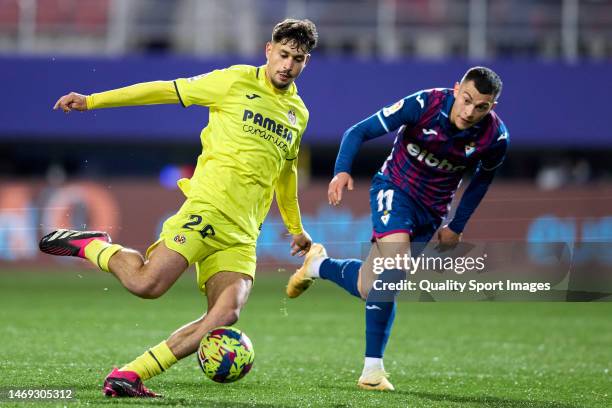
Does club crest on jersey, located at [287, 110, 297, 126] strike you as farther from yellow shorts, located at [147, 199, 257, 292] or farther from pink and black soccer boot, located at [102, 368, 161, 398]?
pink and black soccer boot, located at [102, 368, 161, 398]

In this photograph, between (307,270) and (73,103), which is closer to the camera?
(73,103)

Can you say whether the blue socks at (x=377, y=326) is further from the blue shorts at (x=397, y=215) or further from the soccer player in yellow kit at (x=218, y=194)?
the soccer player in yellow kit at (x=218, y=194)

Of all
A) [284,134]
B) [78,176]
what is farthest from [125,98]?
[78,176]

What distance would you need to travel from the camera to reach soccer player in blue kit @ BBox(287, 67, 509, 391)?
577 cm

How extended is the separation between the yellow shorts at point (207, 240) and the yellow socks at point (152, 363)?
50cm

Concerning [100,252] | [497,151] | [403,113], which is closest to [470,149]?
[497,151]

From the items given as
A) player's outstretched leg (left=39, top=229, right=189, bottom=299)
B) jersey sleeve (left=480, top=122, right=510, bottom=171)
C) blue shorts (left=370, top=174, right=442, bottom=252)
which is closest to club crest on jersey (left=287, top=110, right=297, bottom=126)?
blue shorts (left=370, top=174, right=442, bottom=252)

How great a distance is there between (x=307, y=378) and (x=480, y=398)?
1.17 meters

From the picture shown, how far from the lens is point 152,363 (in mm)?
5098

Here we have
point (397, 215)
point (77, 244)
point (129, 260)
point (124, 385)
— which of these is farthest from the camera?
point (397, 215)

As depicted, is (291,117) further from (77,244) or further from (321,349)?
(321,349)

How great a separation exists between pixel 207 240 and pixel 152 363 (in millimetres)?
713

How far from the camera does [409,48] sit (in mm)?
15977

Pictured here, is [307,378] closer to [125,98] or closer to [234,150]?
[234,150]
